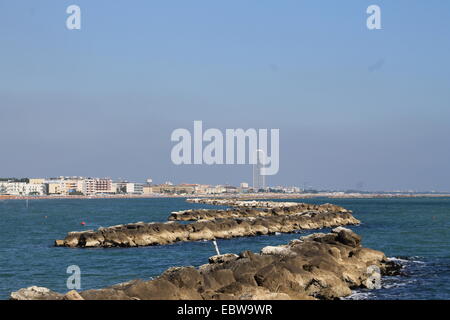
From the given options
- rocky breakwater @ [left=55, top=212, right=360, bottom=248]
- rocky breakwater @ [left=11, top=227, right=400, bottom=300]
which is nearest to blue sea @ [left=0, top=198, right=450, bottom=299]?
rocky breakwater @ [left=11, top=227, right=400, bottom=300]

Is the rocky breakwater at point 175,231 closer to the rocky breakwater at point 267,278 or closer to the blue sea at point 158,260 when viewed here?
the blue sea at point 158,260

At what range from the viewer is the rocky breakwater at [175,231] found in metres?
41.8

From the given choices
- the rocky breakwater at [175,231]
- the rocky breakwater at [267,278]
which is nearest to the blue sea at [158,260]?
the rocky breakwater at [267,278]

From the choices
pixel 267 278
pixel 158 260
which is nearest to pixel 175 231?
pixel 158 260

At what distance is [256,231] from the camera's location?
169 ft

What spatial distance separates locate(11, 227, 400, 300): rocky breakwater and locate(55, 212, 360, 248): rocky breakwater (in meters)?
17.9

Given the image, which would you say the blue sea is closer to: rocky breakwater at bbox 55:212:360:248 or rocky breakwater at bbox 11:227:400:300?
rocky breakwater at bbox 11:227:400:300

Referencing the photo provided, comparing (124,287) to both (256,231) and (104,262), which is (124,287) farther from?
(256,231)

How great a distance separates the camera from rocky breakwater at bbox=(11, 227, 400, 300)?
633 inches

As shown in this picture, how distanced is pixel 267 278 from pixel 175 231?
27248 millimetres
